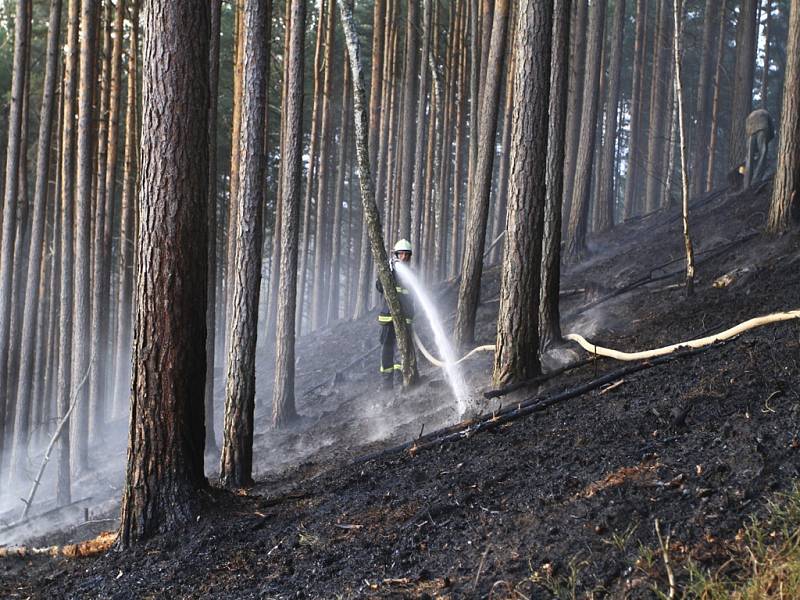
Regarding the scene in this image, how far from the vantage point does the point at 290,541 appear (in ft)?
17.4

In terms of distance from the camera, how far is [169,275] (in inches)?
222

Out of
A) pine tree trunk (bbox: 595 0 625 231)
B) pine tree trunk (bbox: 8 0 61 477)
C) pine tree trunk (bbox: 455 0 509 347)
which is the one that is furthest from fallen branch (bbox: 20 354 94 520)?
pine tree trunk (bbox: 595 0 625 231)

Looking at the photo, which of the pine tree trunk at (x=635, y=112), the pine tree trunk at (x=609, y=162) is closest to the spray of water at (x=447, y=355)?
the pine tree trunk at (x=609, y=162)

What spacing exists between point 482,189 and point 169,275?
725 centimetres

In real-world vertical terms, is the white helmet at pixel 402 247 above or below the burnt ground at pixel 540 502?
above

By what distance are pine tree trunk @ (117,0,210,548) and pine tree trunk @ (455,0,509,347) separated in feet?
22.4

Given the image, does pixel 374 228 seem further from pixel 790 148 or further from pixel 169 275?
pixel 169 275

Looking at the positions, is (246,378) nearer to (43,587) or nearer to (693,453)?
(43,587)

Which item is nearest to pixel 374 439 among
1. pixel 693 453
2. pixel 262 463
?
pixel 262 463

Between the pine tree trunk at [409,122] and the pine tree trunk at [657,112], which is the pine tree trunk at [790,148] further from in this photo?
the pine tree trunk at [657,112]

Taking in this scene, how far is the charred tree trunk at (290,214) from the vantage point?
1150 centimetres

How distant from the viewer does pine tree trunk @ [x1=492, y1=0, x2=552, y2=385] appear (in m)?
8.30

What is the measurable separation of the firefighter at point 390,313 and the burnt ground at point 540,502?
3.12m

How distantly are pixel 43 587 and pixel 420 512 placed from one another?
2690 mm
